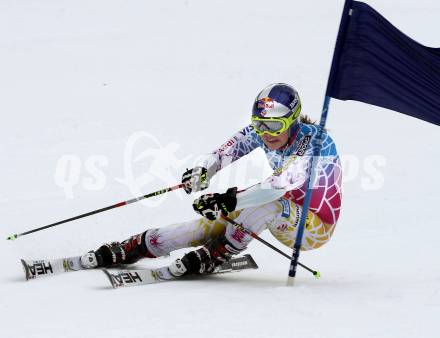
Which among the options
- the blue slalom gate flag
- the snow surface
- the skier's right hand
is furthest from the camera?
the skier's right hand

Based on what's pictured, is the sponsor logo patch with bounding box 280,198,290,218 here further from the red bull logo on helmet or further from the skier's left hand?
the red bull logo on helmet

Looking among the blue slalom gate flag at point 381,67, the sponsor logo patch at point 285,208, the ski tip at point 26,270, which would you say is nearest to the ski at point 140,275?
the ski tip at point 26,270

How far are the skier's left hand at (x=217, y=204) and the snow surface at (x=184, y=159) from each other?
1.40 ft

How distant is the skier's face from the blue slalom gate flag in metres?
0.36

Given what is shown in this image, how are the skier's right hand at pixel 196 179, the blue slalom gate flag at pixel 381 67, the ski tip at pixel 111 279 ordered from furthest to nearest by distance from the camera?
the skier's right hand at pixel 196 179
the blue slalom gate flag at pixel 381 67
the ski tip at pixel 111 279

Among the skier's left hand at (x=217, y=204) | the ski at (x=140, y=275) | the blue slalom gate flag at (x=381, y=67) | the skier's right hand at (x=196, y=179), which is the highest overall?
the blue slalom gate flag at (x=381, y=67)

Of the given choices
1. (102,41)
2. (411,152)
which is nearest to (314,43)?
(102,41)

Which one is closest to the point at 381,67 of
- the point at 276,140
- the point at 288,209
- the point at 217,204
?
the point at 276,140

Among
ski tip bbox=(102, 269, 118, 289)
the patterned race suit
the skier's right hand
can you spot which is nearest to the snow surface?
ski tip bbox=(102, 269, 118, 289)

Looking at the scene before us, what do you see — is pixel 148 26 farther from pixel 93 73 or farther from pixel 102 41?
pixel 93 73

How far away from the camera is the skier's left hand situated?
14.5 ft

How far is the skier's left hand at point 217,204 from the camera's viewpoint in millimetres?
4406

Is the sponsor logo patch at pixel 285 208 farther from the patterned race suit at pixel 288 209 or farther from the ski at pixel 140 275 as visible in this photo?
the ski at pixel 140 275

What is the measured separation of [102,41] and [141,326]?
846cm
